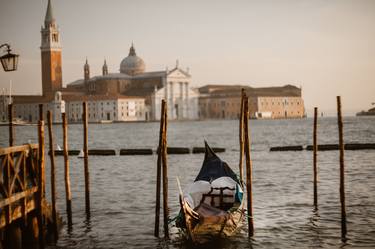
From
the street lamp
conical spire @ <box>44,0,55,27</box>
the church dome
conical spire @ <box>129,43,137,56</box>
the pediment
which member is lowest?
the street lamp

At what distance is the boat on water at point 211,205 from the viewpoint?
957cm

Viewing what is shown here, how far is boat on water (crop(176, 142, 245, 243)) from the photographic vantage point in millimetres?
9570

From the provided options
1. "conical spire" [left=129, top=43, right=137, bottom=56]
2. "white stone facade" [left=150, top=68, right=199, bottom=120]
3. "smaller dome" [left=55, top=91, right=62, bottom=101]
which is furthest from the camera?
"conical spire" [left=129, top=43, right=137, bottom=56]

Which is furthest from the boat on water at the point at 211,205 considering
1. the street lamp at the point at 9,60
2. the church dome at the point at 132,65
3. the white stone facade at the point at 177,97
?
the church dome at the point at 132,65

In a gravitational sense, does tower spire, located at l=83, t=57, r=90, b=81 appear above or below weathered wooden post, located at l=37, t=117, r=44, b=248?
above

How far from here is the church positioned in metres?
98.4

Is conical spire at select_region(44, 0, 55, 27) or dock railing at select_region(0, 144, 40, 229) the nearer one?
dock railing at select_region(0, 144, 40, 229)

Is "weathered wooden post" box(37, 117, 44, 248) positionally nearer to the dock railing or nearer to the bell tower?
the dock railing

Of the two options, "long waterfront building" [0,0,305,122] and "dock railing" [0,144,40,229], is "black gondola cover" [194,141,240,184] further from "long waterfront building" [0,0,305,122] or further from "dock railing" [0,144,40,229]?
"long waterfront building" [0,0,305,122]

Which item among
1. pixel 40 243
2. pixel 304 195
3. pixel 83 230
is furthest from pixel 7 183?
pixel 304 195

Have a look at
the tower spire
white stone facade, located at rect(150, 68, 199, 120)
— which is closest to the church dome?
the tower spire

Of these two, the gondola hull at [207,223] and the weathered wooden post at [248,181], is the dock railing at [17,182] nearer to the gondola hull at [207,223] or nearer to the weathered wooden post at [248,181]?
the gondola hull at [207,223]

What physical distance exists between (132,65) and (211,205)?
3955 inches

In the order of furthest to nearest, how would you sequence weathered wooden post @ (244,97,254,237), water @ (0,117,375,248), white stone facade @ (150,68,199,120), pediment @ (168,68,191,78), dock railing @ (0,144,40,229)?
pediment @ (168,68,191,78)
white stone facade @ (150,68,199,120)
water @ (0,117,375,248)
weathered wooden post @ (244,97,254,237)
dock railing @ (0,144,40,229)
